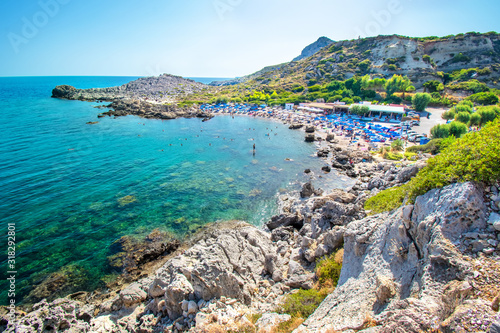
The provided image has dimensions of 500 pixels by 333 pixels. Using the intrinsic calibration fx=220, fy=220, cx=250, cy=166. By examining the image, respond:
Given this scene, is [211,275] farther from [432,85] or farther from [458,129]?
[432,85]

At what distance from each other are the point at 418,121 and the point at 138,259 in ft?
221

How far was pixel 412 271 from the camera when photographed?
7762 mm

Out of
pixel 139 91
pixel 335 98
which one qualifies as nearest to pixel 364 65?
pixel 335 98

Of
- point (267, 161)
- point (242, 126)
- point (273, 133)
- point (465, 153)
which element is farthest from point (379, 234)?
point (242, 126)

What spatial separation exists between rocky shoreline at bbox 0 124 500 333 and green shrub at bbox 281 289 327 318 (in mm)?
596

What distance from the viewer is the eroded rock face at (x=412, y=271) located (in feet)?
20.3

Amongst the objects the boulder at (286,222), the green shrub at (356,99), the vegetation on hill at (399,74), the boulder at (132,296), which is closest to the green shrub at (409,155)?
the boulder at (286,222)

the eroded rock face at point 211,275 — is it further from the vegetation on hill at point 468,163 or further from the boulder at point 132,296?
the vegetation on hill at point 468,163

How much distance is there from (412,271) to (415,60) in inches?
4933

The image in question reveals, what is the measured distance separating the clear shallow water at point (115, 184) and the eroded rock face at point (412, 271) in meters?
15.5

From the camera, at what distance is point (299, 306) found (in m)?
10.4

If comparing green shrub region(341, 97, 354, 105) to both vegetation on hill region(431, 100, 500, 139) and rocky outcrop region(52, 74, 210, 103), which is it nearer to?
vegetation on hill region(431, 100, 500, 139)

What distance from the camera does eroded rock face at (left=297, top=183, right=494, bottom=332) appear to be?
620 centimetres

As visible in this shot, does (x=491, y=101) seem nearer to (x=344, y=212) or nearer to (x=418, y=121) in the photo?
(x=418, y=121)
